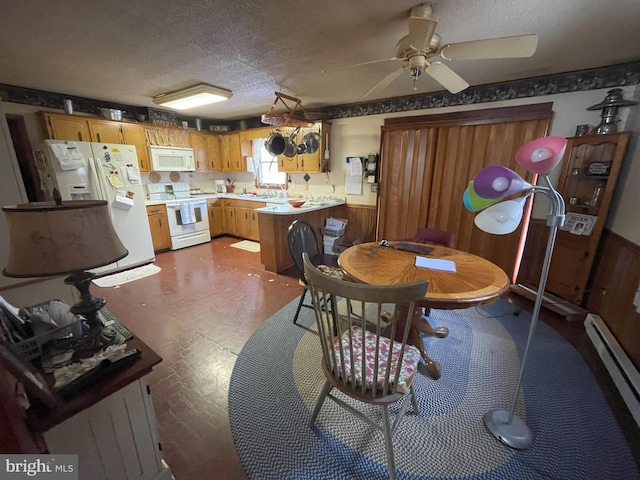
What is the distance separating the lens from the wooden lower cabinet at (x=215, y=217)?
17.4 feet

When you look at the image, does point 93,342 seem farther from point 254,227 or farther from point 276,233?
point 254,227

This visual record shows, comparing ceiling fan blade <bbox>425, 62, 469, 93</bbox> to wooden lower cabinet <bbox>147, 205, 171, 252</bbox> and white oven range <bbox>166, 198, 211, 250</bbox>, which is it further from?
wooden lower cabinet <bbox>147, 205, 171, 252</bbox>

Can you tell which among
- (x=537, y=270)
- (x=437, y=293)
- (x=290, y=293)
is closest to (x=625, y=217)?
(x=537, y=270)

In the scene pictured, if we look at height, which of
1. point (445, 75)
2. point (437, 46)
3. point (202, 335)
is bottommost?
point (202, 335)

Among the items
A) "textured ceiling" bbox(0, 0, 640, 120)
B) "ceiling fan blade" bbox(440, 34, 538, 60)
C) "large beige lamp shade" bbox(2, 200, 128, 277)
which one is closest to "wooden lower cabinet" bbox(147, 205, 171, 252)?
"textured ceiling" bbox(0, 0, 640, 120)

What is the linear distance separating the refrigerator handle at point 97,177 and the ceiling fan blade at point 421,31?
3.94 m

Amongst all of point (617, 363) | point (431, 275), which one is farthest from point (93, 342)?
point (617, 363)

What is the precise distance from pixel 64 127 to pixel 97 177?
0.81m

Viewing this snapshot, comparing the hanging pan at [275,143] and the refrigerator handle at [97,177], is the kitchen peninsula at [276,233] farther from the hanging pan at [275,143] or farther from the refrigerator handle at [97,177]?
the refrigerator handle at [97,177]

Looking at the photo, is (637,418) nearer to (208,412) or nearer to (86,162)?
(208,412)

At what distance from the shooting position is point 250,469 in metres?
1.29

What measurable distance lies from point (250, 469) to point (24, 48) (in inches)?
134

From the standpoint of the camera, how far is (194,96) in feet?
10.6

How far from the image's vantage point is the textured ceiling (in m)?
1.55
